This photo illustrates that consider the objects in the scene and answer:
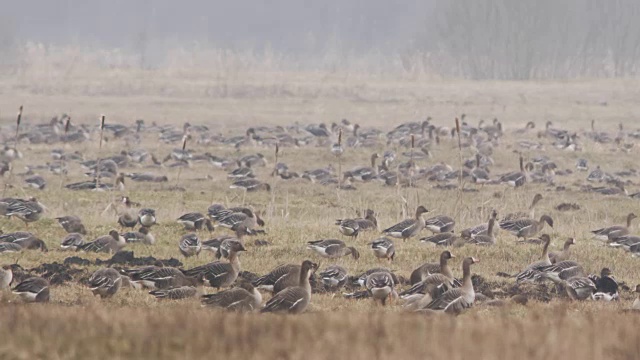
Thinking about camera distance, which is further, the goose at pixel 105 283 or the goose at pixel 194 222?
the goose at pixel 194 222

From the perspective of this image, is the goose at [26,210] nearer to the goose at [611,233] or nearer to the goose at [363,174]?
the goose at [611,233]

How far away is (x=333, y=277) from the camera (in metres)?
16.5

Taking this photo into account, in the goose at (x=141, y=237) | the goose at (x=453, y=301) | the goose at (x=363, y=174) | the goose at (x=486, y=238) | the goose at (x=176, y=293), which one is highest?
the goose at (x=363, y=174)

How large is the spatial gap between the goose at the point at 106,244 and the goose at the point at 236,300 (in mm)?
6006

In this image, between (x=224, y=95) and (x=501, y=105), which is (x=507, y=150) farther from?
(x=224, y=95)

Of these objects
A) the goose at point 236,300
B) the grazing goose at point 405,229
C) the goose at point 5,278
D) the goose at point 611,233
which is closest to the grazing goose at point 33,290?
the goose at point 5,278

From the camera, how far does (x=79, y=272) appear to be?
56.6 feet

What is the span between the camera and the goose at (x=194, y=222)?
72.4 feet

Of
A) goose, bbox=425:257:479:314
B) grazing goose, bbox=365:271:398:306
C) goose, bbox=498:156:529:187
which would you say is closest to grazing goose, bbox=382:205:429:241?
grazing goose, bbox=365:271:398:306

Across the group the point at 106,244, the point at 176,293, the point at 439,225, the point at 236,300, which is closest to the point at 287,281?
the point at 176,293

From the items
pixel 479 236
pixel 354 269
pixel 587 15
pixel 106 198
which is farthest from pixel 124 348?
pixel 587 15

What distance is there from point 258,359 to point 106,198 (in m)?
21.1

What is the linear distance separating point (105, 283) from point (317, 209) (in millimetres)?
13879

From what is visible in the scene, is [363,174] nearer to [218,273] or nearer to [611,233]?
[611,233]
